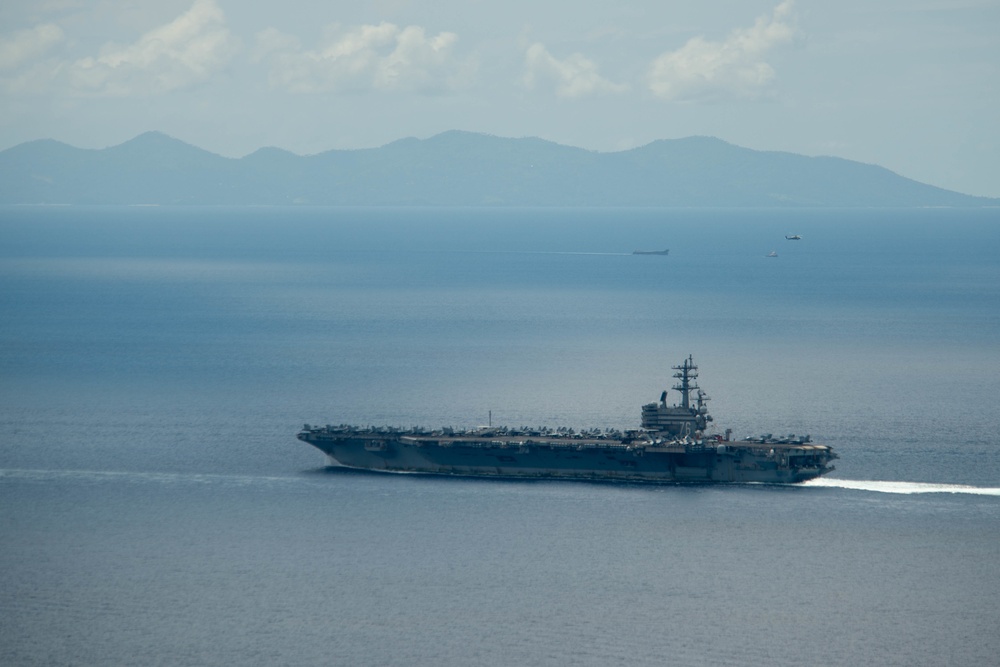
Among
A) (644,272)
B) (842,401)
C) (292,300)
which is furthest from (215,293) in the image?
(842,401)

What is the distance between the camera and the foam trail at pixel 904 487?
55.6 metres

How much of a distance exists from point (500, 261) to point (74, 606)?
149353 mm

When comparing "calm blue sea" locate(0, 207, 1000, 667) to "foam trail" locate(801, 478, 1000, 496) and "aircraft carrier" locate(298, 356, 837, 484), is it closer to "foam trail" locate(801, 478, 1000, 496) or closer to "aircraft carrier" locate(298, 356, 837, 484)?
"foam trail" locate(801, 478, 1000, 496)

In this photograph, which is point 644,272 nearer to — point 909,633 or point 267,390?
point 267,390

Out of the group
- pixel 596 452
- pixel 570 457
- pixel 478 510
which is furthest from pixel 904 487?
pixel 478 510

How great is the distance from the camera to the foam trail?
182ft

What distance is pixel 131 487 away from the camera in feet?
189

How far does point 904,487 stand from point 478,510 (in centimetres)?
1596

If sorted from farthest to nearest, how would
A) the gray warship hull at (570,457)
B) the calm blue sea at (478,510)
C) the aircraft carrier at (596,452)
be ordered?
the aircraft carrier at (596,452), the gray warship hull at (570,457), the calm blue sea at (478,510)

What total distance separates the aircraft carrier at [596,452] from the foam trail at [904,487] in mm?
1008

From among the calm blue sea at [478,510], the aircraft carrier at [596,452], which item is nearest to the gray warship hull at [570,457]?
the aircraft carrier at [596,452]

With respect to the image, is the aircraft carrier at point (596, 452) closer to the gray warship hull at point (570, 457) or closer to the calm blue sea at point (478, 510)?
the gray warship hull at point (570, 457)

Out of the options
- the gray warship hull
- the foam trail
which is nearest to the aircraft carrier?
the gray warship hull

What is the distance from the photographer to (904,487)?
56156 mm
